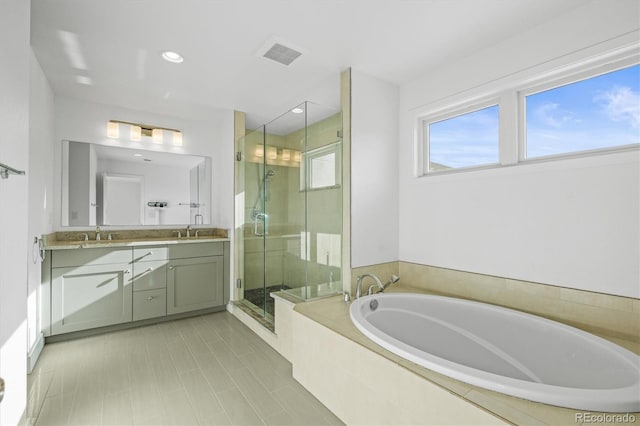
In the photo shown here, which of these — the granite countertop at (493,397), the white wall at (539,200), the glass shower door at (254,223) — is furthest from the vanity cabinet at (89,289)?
the white wall at (539,200)

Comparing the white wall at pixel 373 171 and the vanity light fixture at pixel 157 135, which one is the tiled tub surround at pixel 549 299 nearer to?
the white wall at pixel 373 171

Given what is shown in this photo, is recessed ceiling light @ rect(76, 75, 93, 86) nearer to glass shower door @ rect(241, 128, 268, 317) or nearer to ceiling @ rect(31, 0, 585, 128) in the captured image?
ceiling @ rect(31, 0, 585, 128)

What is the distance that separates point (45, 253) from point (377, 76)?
3270 millimetres

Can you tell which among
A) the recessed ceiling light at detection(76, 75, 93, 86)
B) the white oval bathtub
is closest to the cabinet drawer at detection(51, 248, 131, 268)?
the recessed ceiling light at detection(76, 75, 93, 86)

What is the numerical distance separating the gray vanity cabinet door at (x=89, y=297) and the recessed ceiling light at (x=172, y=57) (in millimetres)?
1979

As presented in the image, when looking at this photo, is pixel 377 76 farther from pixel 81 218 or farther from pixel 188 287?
pixel 81 218

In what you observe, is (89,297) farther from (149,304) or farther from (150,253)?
(150,253)

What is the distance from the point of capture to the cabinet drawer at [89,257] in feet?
8.59

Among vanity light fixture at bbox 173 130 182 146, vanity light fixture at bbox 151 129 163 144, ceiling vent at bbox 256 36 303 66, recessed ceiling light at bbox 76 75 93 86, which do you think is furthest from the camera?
vanity light fixture at bbox 173 130 182 146

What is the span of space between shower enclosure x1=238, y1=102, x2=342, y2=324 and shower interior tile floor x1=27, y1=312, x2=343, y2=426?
578 mm

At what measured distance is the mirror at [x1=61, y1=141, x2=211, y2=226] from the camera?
3094 mm

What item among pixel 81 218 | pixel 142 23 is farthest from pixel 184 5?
pixel 81 218

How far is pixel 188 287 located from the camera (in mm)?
3283

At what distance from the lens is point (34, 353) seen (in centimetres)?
230
